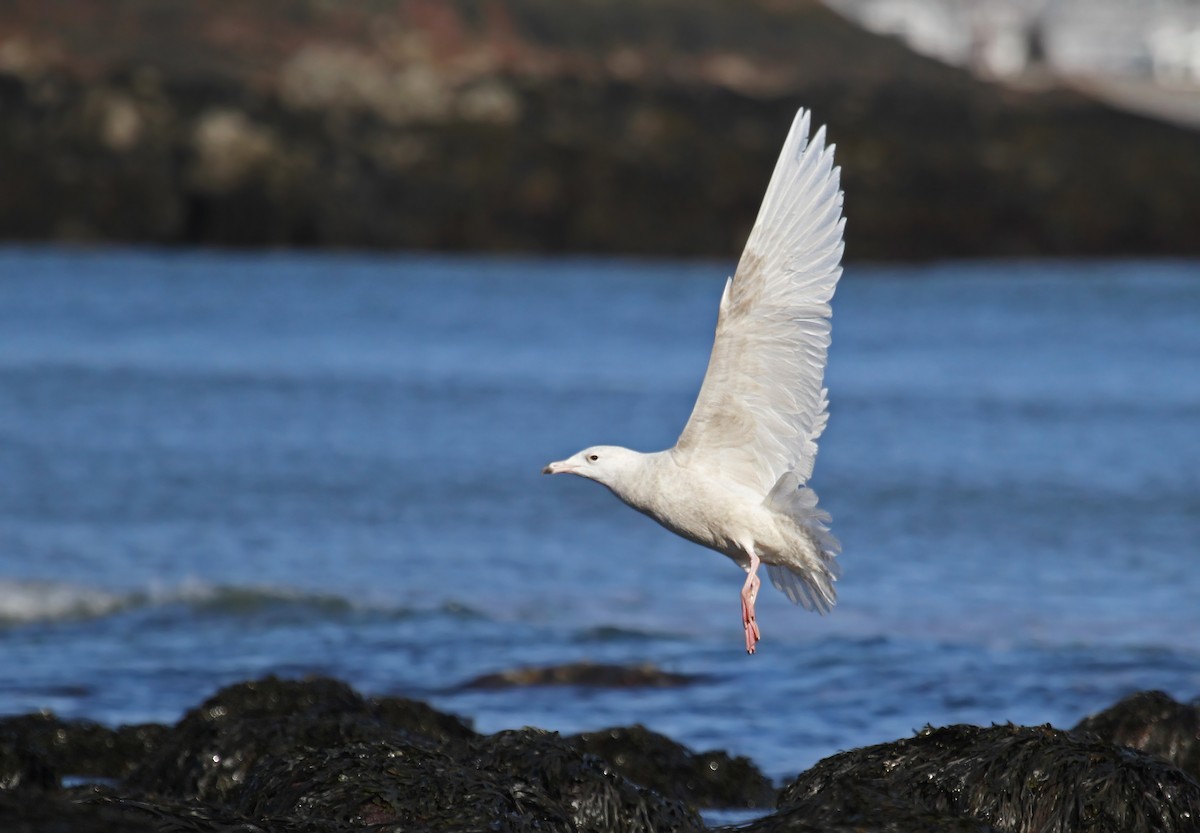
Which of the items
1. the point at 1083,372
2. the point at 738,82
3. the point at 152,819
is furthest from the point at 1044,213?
the point at 152,819

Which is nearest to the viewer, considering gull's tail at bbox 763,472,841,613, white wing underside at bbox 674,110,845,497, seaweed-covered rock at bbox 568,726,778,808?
white wing underside at bbox 674,110,845,497

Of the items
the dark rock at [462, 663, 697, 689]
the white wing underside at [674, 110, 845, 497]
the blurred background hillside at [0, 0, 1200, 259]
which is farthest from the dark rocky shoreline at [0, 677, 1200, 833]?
the blurred background hillside at [0, 0, 1200, 259]

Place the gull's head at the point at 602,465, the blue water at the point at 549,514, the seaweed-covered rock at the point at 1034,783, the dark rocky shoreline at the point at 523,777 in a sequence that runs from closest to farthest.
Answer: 1. the dark rocky shoreline at the point at 523,777
2. the seaweed-covered rock at the point at 1034,783
3. the gull's head at the point at 602,465
4. the blue water at the point at 549,514

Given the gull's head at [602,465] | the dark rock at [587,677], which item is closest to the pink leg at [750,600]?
the gull's head at [602,465]

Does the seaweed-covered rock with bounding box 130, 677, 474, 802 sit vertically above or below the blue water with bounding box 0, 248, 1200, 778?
below

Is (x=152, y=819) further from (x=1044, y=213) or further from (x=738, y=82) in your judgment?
(x=738, y=82)

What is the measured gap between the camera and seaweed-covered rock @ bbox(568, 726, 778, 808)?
8492mm

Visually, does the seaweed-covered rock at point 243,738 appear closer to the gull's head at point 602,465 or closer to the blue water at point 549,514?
the gull's head at point 602,465

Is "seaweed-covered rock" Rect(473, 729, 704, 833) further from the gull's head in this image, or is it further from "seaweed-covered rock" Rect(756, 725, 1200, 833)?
the gull's head

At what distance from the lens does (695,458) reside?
8.37m

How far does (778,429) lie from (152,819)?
352cm

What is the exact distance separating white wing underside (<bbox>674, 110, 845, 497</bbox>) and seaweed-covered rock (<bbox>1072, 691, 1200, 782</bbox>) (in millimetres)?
1706

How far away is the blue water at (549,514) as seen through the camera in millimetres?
11438

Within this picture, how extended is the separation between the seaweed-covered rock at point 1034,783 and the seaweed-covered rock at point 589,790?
1.49 ft
